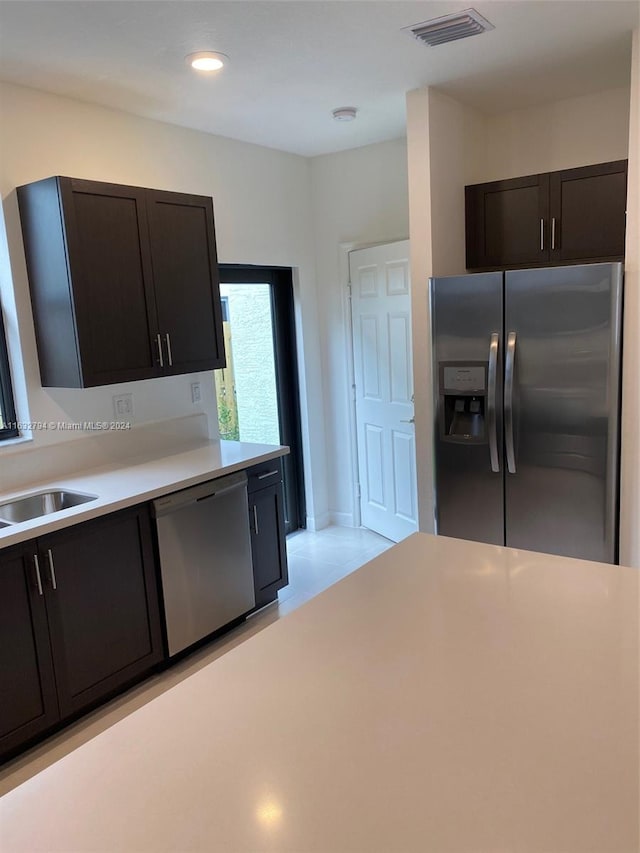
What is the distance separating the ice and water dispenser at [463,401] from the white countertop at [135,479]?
884mm

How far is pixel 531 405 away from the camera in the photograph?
3.02 meters

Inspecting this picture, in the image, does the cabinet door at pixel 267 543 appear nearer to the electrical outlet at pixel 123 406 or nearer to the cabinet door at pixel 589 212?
the electrical outlet at pixel 123 406

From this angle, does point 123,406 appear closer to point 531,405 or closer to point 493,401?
point 493,401

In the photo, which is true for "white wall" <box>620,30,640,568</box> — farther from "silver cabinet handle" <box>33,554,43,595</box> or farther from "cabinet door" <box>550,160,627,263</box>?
"silver cabinet handle" <box>33,554,43,595</box>

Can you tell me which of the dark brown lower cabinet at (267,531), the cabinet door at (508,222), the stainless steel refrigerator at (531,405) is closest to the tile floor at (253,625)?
the dark brown lower cabinet at (267,531)

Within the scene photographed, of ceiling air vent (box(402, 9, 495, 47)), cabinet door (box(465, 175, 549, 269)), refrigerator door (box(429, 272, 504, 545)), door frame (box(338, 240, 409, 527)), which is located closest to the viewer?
ceiling air vent (box(402, 9, 495, 47))

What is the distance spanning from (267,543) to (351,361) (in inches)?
63.7

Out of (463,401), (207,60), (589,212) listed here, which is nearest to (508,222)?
(589,212)

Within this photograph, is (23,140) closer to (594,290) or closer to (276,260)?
(276,260)

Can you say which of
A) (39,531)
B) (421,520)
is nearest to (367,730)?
(39,531)

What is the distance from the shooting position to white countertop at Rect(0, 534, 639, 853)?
0.85m

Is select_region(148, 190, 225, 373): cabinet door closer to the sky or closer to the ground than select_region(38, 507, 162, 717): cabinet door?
closer to the sky

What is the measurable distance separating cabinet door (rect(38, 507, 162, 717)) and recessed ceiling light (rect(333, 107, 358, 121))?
91.1 inches

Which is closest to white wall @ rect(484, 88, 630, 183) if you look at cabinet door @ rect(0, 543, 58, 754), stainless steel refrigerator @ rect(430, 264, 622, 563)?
stainless steel refrigerator @ rect(430, 264, 622, 563)
